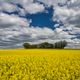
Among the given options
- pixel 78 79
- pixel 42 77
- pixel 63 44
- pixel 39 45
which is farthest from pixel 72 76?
pixel 39 45

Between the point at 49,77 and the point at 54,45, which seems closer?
the point at 49,77

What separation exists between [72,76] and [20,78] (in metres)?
2.79

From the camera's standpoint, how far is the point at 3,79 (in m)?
10.5

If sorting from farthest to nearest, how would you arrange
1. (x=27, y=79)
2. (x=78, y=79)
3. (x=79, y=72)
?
(x=79, y=72) → (x=78, y=79) → (x=27, y=79)

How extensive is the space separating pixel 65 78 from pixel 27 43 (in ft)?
264

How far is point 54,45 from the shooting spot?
86062mm

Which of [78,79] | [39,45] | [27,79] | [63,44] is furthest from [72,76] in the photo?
[39,45]

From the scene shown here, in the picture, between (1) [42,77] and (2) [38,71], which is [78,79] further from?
(2) [38,71]

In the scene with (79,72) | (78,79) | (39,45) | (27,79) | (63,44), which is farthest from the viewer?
(39,45)

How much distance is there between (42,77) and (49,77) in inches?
16.0

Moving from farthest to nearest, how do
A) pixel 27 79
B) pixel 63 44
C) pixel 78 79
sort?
pixel 63 44
pixel 78 79
pixel 27 79

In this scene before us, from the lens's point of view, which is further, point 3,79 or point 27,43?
point 27,43

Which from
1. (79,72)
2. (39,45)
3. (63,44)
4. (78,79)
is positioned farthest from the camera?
(39,45)

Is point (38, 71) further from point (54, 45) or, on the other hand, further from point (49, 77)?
point (54, 45)
